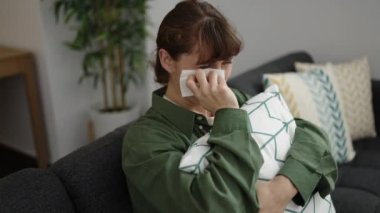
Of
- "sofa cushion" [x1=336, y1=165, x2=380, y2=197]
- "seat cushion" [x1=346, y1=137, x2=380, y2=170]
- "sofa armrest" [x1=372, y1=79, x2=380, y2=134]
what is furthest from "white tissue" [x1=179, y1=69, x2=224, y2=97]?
"sofa armrest" [x1=372, y1=79, x2=380, y2=134]

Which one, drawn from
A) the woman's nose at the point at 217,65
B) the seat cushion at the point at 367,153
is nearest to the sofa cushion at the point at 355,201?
the seat cushion at the point at 367,153

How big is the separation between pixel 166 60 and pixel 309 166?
452 millimetres

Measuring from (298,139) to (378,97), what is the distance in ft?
3.64

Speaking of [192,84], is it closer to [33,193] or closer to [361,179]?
[33,193]

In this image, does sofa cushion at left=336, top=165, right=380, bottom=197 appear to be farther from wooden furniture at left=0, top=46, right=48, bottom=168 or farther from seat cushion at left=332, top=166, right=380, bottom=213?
wooden furniture at left=0, top=46, right=48, bottom=168

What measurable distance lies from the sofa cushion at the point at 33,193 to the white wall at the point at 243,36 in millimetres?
1593

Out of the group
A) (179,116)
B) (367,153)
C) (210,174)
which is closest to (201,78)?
(179,116)

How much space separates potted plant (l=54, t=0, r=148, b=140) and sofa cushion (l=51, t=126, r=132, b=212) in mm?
1364

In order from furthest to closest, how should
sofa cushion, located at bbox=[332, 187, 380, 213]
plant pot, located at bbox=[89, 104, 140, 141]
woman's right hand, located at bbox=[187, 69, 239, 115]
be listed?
plant pot, located at bbox=[89, 104, 140, 141], sofa cushion, located at bbox=[332, 187, 380, 213], woman's right hand, located at bbox=[187, 69, 239, 115]

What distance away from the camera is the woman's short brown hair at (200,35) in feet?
3.30

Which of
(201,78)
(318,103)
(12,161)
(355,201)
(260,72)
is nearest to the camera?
(201,78)

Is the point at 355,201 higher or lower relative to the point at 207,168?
lower

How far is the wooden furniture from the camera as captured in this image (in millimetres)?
2342

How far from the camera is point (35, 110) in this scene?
2504mm
